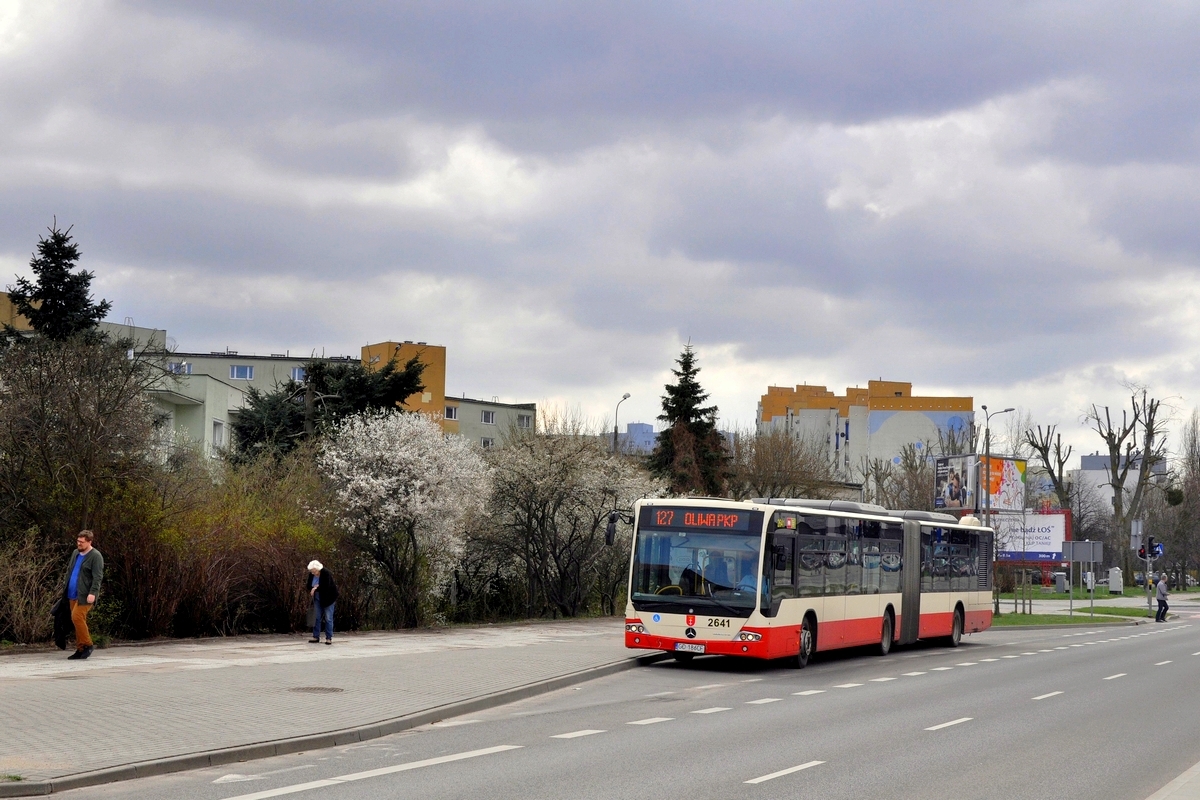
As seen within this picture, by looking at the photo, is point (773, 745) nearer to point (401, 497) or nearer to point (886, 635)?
point (886, 635)

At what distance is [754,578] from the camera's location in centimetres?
2059

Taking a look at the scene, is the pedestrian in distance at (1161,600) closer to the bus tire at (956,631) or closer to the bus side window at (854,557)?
the bus tire at (956,631)

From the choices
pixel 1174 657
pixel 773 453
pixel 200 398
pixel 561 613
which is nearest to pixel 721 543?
pixel 1174 657

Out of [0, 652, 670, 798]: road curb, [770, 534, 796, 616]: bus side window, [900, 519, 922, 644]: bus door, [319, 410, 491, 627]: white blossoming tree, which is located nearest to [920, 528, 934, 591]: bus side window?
[900, 519, 922, 644]: bus door

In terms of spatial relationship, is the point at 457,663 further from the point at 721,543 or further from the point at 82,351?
the point at 82,351

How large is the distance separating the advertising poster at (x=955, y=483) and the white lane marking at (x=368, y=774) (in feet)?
165

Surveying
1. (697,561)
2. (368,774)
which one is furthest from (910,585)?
(368,774)

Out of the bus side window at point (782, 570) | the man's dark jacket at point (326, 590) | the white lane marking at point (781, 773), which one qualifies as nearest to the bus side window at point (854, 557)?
the bus side window at point (782, 570)

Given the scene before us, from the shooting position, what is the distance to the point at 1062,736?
1371 cm

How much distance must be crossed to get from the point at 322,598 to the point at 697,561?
698cm

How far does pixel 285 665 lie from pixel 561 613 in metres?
20.3

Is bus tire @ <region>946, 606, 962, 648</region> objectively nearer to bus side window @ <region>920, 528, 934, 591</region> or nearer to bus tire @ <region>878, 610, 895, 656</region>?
bus side window @ <region>920, 528, 934, 591</region>

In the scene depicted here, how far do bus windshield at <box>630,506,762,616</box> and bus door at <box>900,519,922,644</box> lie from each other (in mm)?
6979

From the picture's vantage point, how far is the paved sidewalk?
36.5 ft
